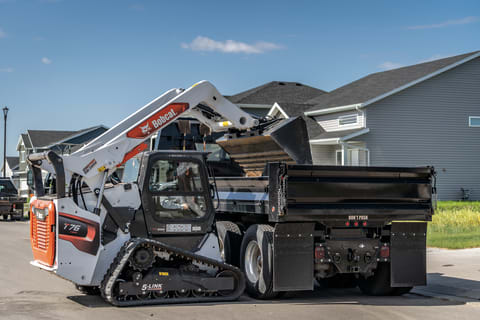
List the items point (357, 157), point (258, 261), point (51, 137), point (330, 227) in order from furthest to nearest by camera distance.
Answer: point (51, 137) < point (357, 157) < point (258, 261) < point (330, 227)

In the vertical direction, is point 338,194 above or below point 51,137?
below

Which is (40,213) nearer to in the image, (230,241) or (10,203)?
(230,241)

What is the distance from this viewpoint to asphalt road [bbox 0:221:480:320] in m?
9.12

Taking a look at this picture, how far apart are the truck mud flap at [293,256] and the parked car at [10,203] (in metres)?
27.4

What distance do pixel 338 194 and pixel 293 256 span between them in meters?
1.11

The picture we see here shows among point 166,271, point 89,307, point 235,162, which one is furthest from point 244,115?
point 89,307

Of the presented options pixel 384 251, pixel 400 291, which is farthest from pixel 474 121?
pixel 384 251

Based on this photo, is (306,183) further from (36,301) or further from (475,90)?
(475,90)

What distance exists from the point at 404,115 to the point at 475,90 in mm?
4459

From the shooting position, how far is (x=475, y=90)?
36.9 m

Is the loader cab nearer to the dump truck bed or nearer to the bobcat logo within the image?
the bobcat logo

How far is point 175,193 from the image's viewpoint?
10523 millimetres

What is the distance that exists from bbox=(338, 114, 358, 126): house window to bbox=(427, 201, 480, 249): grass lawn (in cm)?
1186

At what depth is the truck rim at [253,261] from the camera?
34.6 feet
